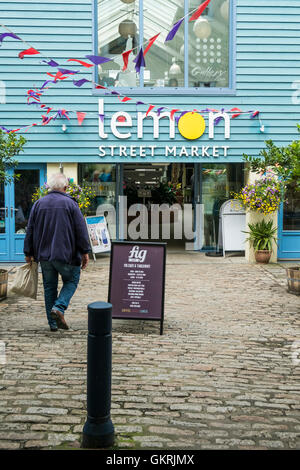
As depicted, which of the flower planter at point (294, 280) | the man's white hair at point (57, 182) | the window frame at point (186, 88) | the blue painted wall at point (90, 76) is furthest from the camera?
the window frame at point (186, 88)

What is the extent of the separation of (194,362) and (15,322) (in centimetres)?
253

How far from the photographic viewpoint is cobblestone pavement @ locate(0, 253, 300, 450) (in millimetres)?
3627

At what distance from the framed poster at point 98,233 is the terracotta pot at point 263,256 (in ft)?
11.0

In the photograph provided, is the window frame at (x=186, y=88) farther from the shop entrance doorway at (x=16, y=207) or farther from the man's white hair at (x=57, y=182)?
the man's white hair at (x=57, y=182)

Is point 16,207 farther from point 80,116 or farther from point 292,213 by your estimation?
point 292,213

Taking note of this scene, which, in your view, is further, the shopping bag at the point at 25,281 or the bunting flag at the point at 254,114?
the bunting flag at the point at 254,114

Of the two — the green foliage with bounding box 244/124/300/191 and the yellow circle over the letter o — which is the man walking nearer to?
the green foliage with bounding box 244/124/300/191

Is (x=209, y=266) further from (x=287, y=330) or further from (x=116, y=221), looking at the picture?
(x=287, y=330)

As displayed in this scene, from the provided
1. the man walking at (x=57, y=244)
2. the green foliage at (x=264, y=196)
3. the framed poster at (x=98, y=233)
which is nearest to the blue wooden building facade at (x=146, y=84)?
the green foliage at (x=264, y=196)

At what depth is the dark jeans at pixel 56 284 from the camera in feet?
19.6

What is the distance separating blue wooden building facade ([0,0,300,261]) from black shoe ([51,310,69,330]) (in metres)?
5.99

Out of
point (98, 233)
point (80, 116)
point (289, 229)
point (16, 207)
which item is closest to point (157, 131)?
point (80, 116)

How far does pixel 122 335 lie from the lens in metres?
6.07

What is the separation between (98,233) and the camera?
12.1m
